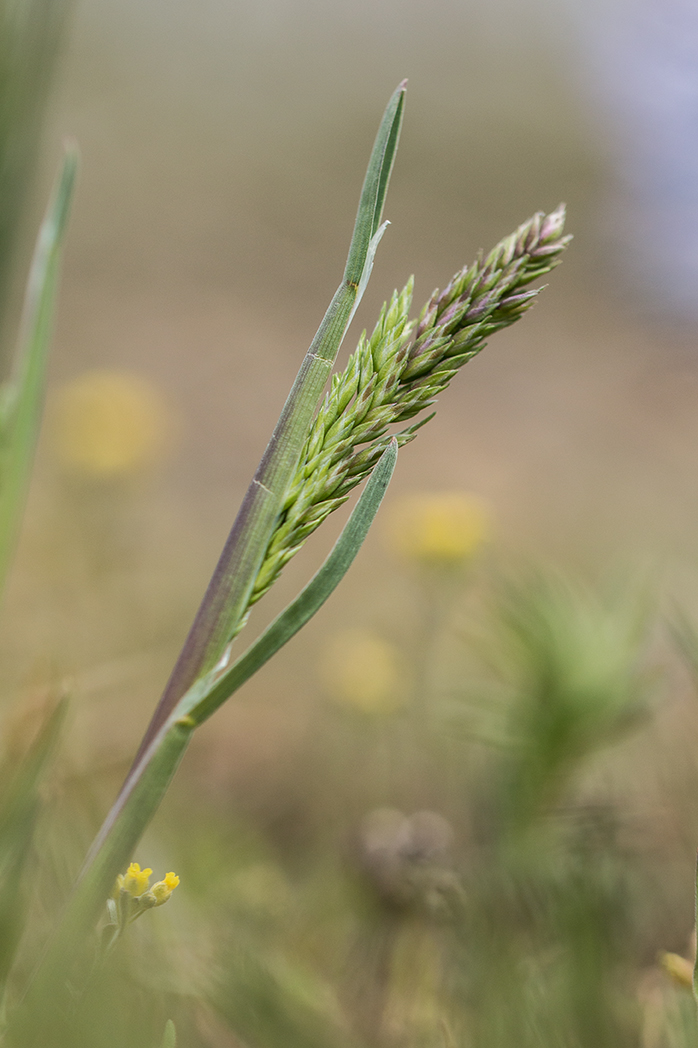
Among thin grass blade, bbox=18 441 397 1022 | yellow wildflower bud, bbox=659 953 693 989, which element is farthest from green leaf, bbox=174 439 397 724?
yellow wildflower bud, bbox=659 953 693 989

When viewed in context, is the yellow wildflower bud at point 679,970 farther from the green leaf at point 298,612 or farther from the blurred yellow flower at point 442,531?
the blurred yellow flower at point 442,531

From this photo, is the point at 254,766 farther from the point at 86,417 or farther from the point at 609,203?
the point at 609,203

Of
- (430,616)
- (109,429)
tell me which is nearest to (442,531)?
(430,616)

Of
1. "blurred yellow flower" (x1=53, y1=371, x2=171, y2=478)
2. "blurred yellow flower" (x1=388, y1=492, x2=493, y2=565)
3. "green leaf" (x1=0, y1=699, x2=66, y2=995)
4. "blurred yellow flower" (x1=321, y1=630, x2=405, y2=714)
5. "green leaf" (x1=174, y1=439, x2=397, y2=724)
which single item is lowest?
"blurred yellow flower" (x1=321, y1=630, x2=405, y2=714)

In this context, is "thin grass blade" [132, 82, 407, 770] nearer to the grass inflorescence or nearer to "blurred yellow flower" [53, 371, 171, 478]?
the grass inflorescence

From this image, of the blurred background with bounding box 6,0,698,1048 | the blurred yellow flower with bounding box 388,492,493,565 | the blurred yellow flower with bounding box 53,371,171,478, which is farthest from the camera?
the blurred yellow flower with bounding box 53,371,171,478

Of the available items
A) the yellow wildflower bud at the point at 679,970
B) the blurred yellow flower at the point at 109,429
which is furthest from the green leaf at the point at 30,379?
the blurred yellow flower at the point at 109,429

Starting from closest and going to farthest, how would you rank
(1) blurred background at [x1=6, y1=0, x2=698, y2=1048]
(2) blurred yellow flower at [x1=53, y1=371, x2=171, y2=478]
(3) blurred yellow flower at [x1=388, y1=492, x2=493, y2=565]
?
(1) blurred background at [x1=6, y1=0, x2=698, y2=1048]
(3) blurred yellow flower at [x1=388, y1=492, x2=493, y2=565]
(2) blurred yellow flower at [x1=53, y1=371, x2=171, y2=478]
